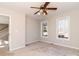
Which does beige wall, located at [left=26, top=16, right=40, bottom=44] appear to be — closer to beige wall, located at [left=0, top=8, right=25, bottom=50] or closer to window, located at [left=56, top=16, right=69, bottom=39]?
beige wall, located at [left=0, top=8, right=25, bottom=50]

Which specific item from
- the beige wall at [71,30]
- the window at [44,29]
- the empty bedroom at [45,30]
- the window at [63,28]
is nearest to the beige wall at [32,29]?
the empty bedroom at [45,30]

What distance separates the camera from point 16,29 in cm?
288

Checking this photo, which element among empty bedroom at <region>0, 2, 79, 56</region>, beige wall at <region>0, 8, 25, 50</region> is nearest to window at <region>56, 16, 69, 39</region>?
empty bedroom at <region>0, 2, 79, 56</region>

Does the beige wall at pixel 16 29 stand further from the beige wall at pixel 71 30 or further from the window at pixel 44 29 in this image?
the beige wall at pixel 71 30

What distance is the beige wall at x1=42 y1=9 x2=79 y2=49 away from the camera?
294 centimetres

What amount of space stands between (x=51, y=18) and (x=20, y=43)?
1631 millimetres

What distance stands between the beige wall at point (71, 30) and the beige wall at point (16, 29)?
1046 mm

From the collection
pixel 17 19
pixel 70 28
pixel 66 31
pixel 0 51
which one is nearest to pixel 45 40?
pixel 66 31

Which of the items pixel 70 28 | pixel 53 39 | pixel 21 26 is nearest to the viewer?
pixel 21 26

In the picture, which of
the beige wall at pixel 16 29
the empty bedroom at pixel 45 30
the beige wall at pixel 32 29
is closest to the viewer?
the beige wall at pixel 16 29

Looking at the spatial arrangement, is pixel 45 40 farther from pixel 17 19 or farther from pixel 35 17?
pixel 17 19

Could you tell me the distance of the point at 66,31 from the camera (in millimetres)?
2951

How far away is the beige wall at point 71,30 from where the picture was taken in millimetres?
2942

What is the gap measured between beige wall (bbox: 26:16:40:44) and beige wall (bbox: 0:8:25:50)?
0.20 m
